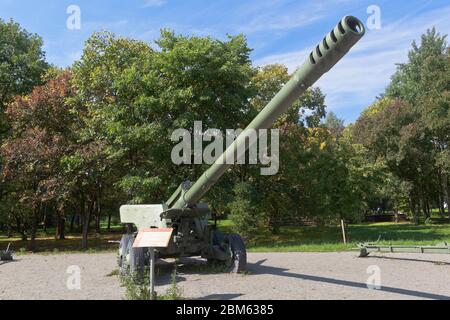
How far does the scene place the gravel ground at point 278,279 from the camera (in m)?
7.51

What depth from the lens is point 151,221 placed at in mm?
9977

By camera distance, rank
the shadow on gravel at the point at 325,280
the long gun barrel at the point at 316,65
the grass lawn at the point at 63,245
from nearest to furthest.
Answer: the long gun barrel at the point at 316,65
the shadow on gravel at the point at 325,280
the grass lawn at the point at 63,245

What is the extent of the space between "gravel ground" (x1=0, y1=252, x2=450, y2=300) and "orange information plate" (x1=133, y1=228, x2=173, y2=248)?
1.05 meters

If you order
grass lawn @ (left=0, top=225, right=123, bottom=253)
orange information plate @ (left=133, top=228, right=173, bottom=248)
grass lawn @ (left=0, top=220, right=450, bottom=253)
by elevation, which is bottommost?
grass lawn @ (left=0, top=225, right=123, bottom=253)

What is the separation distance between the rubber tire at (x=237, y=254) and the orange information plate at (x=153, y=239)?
2.71 m

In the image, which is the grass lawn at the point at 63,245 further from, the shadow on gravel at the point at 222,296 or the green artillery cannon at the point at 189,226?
the shadow on gravel at the point at 222,296

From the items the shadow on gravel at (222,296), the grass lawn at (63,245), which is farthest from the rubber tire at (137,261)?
the grass lawn at (63,245)

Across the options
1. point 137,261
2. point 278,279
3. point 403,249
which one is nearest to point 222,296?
point 278,279

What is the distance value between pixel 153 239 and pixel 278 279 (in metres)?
3.05

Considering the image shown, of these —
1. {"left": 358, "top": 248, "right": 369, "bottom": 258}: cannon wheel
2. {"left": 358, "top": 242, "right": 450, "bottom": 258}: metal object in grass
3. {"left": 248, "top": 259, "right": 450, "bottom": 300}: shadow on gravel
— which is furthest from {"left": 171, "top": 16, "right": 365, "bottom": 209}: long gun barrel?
{"left": 358, "top": 248, "right": 369, "bottom": 258}: cannon wheel

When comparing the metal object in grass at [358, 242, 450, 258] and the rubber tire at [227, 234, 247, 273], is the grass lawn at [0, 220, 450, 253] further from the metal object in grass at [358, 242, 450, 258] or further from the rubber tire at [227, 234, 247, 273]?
the rubber tire at [227, 234, 247, 273]

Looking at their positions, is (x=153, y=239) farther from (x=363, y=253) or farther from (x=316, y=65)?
(x=363, y=253)

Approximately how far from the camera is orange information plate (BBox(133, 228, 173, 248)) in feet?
23.9
